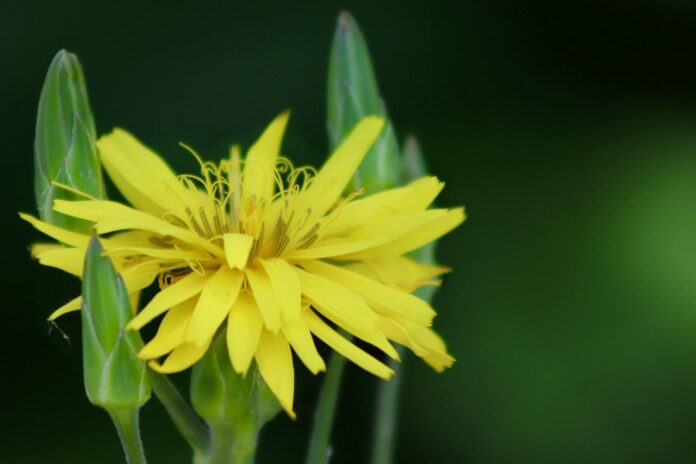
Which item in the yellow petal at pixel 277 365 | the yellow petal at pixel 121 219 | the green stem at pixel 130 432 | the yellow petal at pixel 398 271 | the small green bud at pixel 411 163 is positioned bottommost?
the green stem at pixel 130 432

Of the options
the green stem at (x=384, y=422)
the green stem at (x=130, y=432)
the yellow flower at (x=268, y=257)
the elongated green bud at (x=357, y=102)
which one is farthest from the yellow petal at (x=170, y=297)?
the green stem at (x=384, y=422)

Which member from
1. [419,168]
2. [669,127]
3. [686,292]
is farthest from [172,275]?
[669,127]


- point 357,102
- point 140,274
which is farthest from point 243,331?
point 357,102

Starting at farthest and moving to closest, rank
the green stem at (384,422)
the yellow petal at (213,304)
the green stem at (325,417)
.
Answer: the green stem at (384,422), the green stem at (325,417), the yellow petal at (213,304)

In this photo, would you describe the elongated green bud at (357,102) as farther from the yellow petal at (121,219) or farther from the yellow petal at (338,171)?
the yellow petal at (121,219)

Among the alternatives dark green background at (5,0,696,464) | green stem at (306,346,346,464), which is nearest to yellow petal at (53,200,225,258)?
green stem at (306,346,346,464)

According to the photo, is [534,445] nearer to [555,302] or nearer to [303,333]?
[555,302]

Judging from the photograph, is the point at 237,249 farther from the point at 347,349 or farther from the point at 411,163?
the point at 411,163
